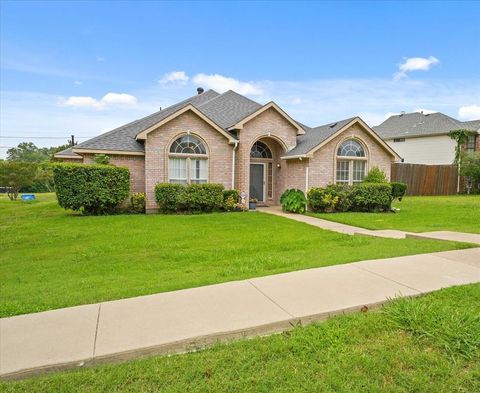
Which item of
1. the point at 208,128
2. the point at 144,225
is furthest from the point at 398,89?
the point at 144,225

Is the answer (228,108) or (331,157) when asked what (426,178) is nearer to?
(331,157)

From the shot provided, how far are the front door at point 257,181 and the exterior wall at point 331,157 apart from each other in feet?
10.3

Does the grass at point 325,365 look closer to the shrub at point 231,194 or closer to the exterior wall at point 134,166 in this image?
the shrub at point 231,194

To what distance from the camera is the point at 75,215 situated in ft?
45.3

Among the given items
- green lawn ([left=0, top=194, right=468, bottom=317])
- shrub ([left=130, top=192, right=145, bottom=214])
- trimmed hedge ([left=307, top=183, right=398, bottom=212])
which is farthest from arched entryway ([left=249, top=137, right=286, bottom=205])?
green lawn ([left=0, top=194, right=468, bottom=317])

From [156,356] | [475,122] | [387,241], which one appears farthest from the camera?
[475,122]

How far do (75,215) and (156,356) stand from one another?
12407 millimetres

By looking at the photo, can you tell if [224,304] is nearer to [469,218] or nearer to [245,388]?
[245,388]

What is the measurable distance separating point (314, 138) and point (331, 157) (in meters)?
1.39

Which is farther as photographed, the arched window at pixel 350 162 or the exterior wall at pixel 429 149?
the exterior wall at pixel 429 149

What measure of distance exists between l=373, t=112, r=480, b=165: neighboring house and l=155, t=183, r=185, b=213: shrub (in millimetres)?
26705

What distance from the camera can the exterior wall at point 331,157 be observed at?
1605cm

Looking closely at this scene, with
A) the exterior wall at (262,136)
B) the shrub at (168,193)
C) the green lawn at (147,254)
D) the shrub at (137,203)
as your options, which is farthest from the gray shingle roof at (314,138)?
the shrub at (137,203)

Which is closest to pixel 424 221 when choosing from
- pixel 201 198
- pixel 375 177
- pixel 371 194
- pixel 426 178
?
pixel 371 194
